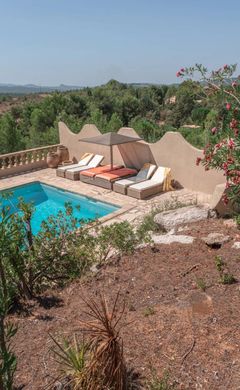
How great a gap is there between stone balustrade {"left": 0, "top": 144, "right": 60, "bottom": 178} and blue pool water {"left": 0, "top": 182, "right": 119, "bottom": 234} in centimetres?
176

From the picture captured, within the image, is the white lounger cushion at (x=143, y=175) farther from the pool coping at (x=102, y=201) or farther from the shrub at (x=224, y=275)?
the shrub at (x=224, y=275)

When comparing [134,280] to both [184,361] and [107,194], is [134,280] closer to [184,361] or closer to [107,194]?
[184,361]

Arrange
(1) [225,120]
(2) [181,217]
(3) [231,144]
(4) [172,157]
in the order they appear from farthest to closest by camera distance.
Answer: (4) [172,157], (2) [181,217], (1) [225,120], (3) [231,144]

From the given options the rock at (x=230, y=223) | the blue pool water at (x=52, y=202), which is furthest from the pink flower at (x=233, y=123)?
the blue pool water at (x=52, y=202)

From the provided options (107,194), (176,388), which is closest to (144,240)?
(176,388)

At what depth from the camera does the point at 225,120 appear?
12.9 feet

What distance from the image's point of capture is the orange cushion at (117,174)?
12531 mm

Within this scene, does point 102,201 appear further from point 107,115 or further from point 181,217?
point 107,115

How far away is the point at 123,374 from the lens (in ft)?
8.93

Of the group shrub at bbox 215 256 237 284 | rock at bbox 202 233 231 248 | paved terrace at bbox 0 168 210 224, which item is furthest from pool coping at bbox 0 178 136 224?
shrub at bbox 215 256 237 284

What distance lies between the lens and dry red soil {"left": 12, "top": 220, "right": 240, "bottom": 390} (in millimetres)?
3012

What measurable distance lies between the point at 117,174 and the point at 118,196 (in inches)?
51.5

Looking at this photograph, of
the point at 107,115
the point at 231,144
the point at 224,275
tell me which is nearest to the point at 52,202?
the point at 224,275

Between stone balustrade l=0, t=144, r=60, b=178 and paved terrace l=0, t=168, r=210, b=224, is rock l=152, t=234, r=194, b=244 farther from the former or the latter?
stone balustrade l=0, t=144, r=60, b=178
